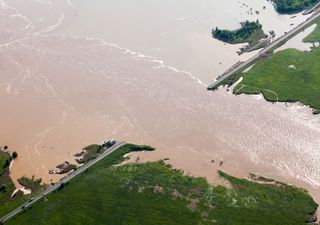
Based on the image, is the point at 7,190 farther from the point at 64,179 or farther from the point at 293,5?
the point at 293,5

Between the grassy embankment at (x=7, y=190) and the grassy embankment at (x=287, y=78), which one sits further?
the grassy embankment at (x=287, y=78)

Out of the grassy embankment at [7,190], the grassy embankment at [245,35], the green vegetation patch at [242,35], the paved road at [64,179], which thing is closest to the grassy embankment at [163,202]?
the paved road at [64,179]

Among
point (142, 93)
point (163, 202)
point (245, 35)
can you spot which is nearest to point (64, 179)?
point (163, 202)

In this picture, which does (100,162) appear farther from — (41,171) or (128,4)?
(128,4)

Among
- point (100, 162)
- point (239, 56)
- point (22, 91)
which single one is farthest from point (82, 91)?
point (239, 56)

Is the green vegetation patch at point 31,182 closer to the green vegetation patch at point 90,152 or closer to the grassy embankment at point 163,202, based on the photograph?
the grassy embankment at point 163,202

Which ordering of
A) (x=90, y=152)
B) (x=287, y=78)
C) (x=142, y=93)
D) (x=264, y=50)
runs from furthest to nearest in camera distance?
1. (x=264, y=50)
2. (x=287, y=78)
3. (x=142, y=93)
4. (x=90, y=152)

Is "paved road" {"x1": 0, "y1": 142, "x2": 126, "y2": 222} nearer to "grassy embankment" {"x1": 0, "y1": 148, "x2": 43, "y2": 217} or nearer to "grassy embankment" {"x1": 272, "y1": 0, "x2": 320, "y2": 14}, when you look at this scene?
"grassy embankment" {"x1": 0, "y1": 148, "x2": 43, "y2": 217}
